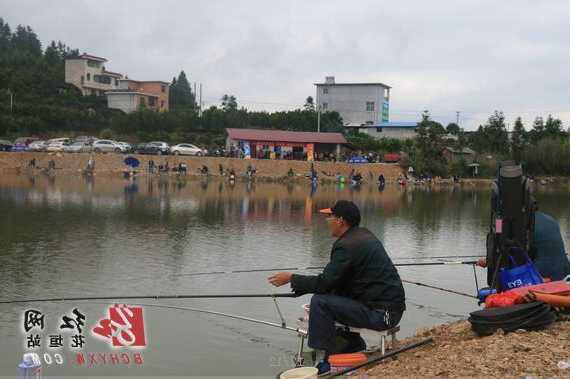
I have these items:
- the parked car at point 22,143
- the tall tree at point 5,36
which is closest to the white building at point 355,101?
the parked car at point 22,143

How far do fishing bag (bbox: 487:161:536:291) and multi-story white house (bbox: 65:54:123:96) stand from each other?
8084 cm

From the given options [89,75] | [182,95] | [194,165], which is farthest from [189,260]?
[182,95]

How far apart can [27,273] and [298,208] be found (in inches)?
681

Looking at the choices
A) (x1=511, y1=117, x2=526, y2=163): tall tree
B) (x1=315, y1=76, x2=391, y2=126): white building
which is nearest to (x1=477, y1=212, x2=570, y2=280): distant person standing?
(x1=511, y1=117, x2=526, y2=163): tall tree

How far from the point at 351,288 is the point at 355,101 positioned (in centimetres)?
7273

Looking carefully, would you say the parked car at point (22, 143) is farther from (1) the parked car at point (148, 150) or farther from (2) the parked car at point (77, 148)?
(1) the parked car at point (148, 150)

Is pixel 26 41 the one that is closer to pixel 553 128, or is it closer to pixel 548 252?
pixel 553 128

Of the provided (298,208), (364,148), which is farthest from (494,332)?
(364,148)

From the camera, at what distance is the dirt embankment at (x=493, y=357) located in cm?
494

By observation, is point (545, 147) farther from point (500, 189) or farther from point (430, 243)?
point (500, 189)

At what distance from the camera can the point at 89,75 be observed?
84.3m

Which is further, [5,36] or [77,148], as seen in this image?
[5,36]

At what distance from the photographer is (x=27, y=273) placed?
38.4 feet

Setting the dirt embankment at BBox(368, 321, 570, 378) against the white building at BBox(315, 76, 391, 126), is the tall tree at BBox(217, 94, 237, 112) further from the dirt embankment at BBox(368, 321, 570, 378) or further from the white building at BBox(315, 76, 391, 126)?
the dirt embankment at BBox(368, 321, 570, 378)
